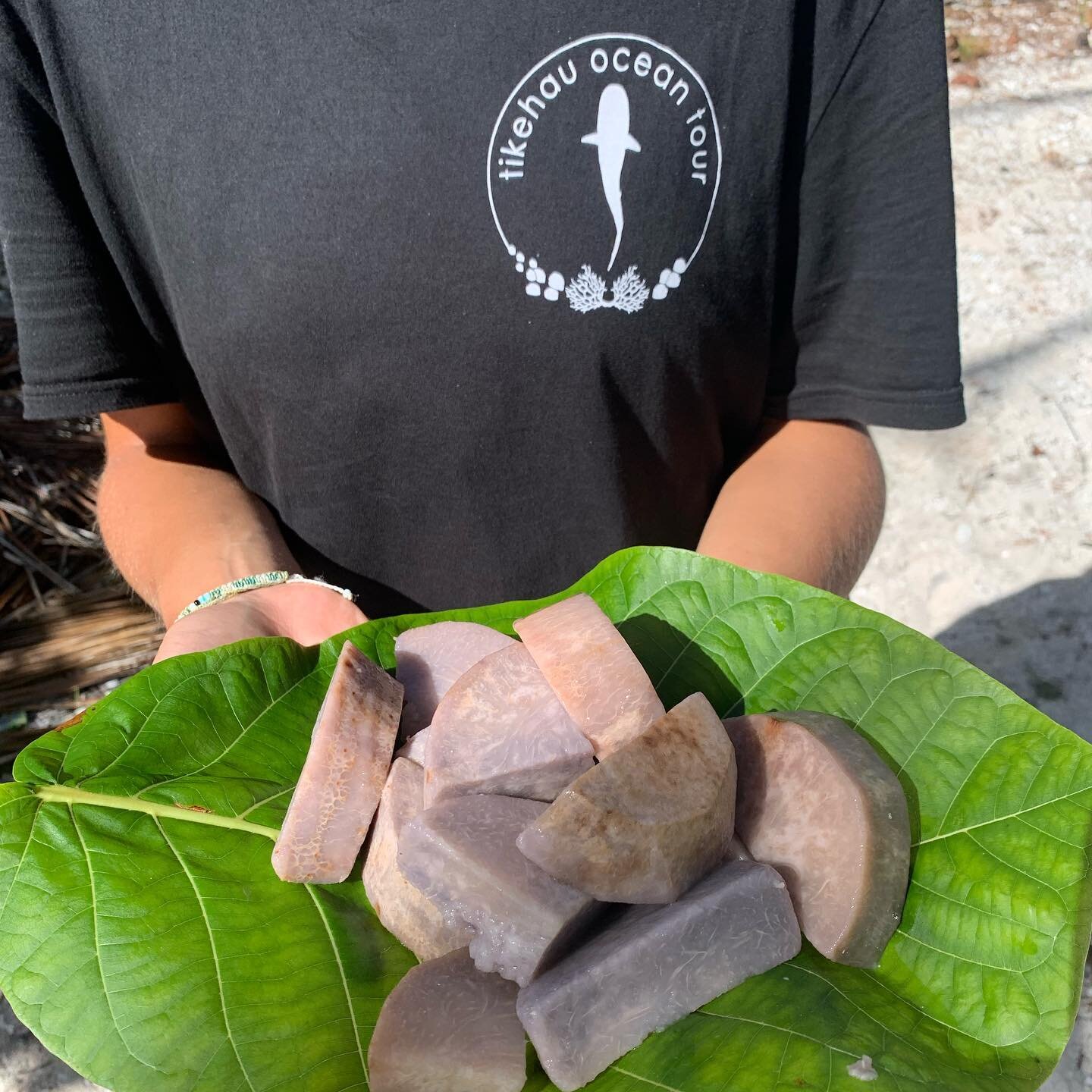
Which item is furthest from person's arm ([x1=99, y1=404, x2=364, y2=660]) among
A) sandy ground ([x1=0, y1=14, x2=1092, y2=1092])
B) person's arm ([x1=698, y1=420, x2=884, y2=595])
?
sandy ground ([x1=0, y1=14, x2=1092, y2=1092])

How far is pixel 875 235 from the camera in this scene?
136 cm

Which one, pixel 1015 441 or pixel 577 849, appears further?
pixel 1015 441

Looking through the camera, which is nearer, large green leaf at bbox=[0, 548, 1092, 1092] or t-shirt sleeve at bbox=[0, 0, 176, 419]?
large green leaf at bbox=[0, 548, 1092, 1092]

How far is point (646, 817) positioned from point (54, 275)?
3.60ft

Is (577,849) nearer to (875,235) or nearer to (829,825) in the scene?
(829,825)

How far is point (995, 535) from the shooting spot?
336 cm

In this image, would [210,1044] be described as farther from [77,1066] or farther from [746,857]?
[746,857]

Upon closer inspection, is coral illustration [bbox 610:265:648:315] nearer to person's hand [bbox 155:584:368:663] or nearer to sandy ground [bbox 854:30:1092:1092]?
person's hand [bbox 155:584:368:663]

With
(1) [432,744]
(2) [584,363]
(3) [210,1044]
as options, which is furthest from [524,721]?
(2) [584,363]

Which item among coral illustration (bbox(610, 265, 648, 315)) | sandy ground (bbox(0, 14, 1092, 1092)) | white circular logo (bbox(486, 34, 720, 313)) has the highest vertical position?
white circular logo (bbox(486, 34, 720, 313))

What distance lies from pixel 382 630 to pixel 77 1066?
0.53 meters

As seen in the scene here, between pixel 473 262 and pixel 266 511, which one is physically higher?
pixel 473 262

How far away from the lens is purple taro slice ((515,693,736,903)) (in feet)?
2.81

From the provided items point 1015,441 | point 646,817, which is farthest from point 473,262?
point 1015,441
